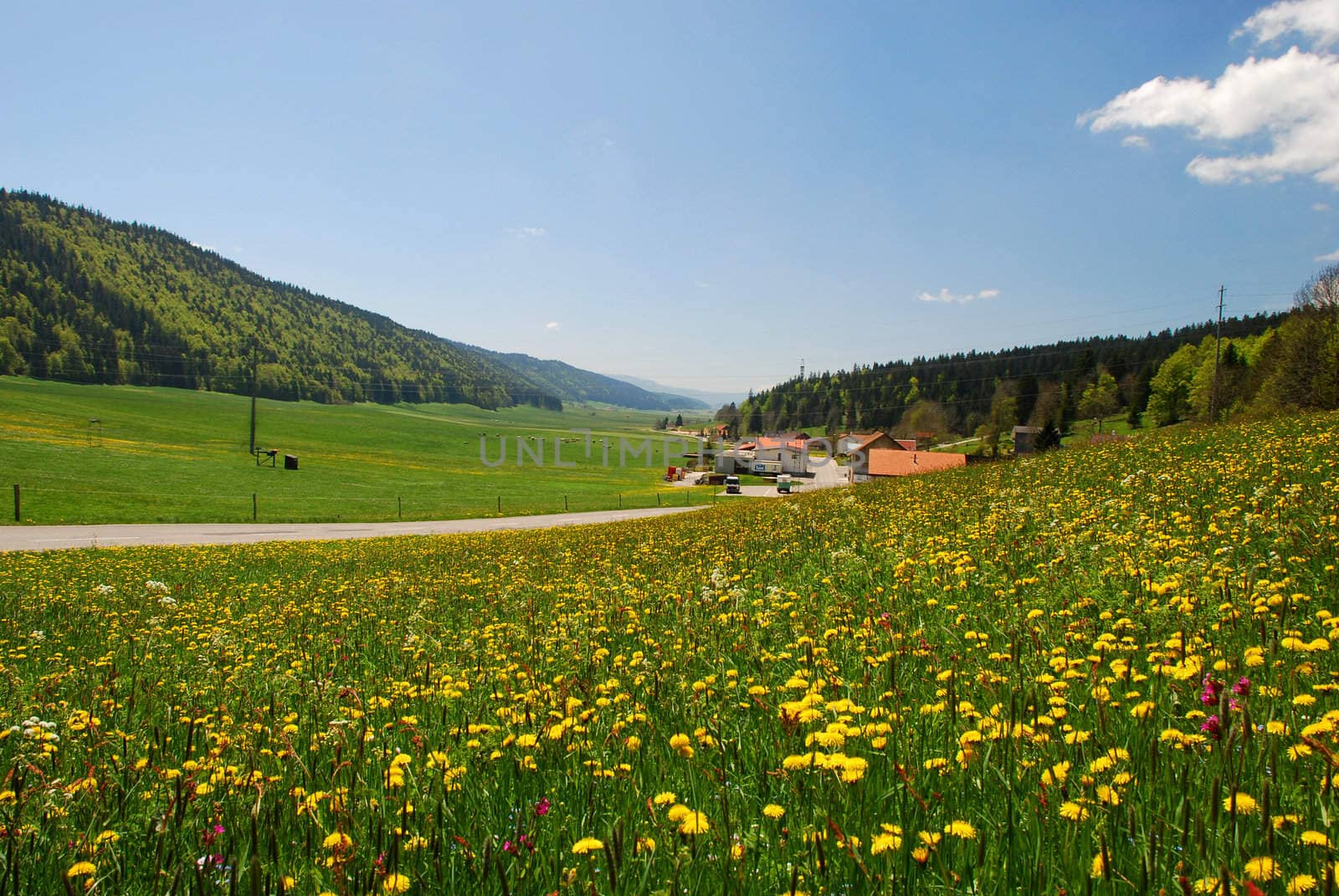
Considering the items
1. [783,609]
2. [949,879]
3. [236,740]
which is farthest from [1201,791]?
[236,740]

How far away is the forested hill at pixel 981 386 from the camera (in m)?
131

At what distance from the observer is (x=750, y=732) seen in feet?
11.0

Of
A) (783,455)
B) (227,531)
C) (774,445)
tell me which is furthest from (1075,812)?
(774,445)

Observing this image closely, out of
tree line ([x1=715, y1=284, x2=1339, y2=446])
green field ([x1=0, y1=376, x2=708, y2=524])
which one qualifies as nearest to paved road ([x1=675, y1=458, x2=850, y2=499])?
green field ([x1=0, y1=376, x2=708, y2=524])

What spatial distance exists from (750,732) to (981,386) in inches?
7392

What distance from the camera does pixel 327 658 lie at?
5.79m

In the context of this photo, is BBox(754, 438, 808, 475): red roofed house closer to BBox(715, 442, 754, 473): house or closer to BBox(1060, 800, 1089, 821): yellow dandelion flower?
BBox(715, 442, 754, 473): house

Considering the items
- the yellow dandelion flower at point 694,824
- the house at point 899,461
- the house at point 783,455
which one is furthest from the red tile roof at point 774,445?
the yellow dandelion flower at point 694,824

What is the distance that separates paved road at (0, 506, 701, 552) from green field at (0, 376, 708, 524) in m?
2.76

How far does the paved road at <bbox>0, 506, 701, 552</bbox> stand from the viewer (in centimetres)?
2591

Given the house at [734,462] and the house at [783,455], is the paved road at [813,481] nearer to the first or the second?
the house at [783,455]

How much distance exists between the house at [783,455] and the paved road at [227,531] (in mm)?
66751

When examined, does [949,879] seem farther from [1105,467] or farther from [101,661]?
[1105,467]

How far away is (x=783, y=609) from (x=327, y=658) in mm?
4201
